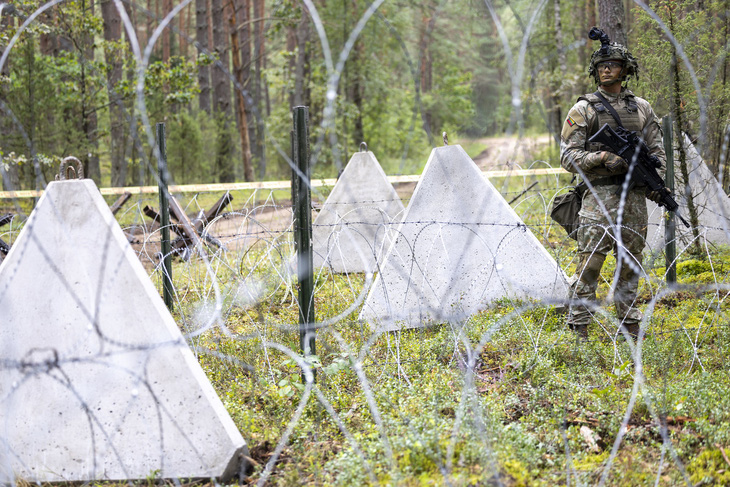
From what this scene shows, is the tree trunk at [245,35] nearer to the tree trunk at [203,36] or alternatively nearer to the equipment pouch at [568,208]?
the tree trunk at [203,36]

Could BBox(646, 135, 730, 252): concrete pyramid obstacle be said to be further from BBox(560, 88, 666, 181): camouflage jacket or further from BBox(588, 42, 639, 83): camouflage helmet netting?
BBox(588, 42, 639, 83): camouflage helmet netting

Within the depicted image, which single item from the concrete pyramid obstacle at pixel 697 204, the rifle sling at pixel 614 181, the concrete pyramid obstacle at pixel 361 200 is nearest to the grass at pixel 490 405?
the rifle sling at pixel 614 181

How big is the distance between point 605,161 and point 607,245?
568mm

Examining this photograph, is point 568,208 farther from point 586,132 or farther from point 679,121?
point 679,121

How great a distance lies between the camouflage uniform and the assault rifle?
96 millimetres

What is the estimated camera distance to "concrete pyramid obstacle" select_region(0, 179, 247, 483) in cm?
286

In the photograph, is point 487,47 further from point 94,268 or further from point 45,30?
point 94,268

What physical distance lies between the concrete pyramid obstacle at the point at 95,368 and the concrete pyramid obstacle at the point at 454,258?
2.14 meters

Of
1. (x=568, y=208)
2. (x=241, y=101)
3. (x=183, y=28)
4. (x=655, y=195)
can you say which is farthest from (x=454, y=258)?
(x=183, y=28)

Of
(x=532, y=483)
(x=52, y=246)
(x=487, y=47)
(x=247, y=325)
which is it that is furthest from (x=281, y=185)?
(x=487, y=47)

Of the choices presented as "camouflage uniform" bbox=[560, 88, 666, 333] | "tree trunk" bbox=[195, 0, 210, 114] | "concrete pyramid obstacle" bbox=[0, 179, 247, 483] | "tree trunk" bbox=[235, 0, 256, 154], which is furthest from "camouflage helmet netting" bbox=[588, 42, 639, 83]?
"tree trunk" bbox=[195, 0, 210, 114]

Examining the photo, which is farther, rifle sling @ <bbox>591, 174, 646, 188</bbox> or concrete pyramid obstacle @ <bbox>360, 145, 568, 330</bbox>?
concrete pyramid obstacle @ <bbox>360, 145, 568, 330</bbox>

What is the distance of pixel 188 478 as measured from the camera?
2.87 m

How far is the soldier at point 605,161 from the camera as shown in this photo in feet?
14.1
